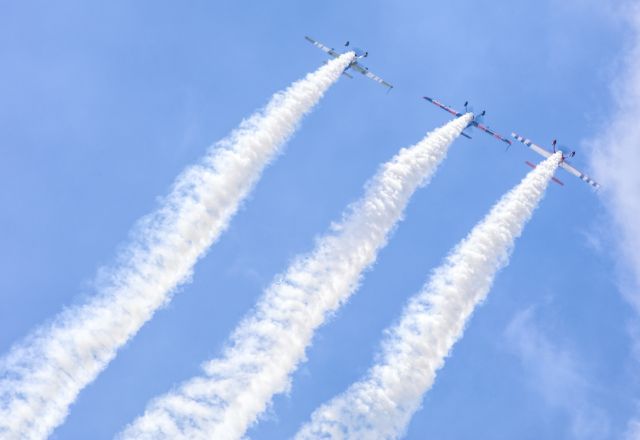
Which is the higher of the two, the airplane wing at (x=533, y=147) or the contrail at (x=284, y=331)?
the airplane wing at (x=533, y=147)

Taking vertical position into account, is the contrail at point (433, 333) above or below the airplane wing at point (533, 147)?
below

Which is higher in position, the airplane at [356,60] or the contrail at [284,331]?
the airplane at [356,60]

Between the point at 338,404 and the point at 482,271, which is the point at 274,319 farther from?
the point at 482,271

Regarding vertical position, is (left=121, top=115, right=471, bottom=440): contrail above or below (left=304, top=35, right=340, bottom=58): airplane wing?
below

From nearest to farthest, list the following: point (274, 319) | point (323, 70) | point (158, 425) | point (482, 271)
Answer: point (158, 425)
point (274, 319)
point (482, 271)
point (323, 70)

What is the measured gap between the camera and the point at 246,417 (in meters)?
77.6

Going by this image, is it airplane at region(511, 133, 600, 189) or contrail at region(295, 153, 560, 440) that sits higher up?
airplane at region(511, 133, 600, 189)

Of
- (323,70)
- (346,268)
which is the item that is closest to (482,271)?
(346,268)

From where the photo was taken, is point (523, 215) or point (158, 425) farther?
point (523, 215)

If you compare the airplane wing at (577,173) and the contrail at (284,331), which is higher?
the airplane wing at (577,173)

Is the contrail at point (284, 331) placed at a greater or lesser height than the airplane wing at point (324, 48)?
lesser

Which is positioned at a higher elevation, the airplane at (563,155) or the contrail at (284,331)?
the airplane at (563,155)

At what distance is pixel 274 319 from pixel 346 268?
680cm

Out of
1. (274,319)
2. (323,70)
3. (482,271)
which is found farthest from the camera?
(323,70)
